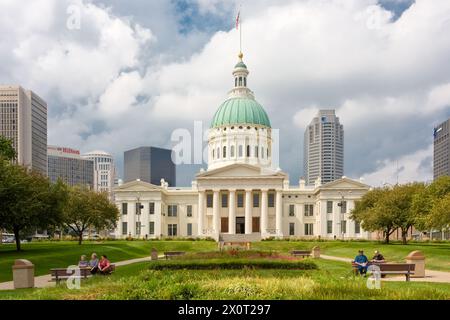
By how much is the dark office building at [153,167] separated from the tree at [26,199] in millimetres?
122215

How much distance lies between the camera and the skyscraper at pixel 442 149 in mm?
84750

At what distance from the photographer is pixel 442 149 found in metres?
96.7

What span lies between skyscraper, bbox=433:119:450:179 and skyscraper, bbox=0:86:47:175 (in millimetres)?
94790

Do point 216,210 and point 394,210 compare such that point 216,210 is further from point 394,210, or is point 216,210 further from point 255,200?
point 394,210

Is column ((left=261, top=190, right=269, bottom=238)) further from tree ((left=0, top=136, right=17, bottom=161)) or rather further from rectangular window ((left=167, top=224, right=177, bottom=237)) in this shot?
tree ((left=0, top=136, right=17, bottom=161))

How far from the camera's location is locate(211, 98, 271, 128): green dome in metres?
115

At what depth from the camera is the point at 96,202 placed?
70.9 metres

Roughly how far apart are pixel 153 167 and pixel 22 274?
540 ft

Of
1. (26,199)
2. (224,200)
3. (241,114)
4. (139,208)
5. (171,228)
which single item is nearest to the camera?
(26,199)

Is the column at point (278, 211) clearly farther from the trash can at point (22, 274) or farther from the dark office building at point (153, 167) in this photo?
the dark office building at point (153, 167)

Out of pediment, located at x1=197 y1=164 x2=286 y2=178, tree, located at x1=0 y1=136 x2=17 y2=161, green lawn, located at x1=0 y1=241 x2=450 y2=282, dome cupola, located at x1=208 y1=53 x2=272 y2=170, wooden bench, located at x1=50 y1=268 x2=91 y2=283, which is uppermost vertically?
dome cupola, located at x1=208 y1=53 x2=272 y2=170

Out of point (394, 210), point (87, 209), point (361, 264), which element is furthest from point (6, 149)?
point (394, 210)

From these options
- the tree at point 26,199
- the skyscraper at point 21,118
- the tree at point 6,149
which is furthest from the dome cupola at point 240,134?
the tree at point 26,199

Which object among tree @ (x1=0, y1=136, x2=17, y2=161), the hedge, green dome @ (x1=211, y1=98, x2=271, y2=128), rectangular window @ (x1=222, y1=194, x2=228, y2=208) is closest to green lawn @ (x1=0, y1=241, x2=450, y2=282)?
the hedge
